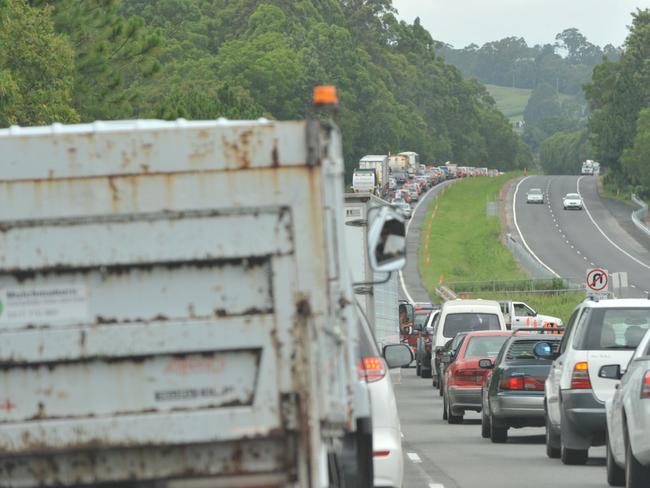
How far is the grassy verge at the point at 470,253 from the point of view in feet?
265

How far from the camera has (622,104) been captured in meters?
158

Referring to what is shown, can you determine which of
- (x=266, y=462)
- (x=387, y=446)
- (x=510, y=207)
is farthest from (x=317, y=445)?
(x=510, y=207)

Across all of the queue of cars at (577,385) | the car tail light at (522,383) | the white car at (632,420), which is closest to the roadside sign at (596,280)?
the queue of cars at (577,385)

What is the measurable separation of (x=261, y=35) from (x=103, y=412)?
188 meters

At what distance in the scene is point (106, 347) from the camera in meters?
8.25

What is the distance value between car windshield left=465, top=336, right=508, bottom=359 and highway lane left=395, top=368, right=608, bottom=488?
1104 millimetres

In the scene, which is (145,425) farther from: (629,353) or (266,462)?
(629,353)

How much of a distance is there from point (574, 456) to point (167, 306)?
444 inches

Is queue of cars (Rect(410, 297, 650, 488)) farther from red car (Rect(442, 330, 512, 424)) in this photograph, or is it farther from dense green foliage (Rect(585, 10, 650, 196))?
dense green foliage (Rect(585, 10, 650, 196))

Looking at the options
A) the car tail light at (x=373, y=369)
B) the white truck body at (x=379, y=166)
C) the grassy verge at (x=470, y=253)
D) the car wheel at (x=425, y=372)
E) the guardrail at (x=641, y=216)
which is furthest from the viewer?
the white truck body at (x=379, y=166)

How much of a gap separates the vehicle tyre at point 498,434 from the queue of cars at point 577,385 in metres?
0.02

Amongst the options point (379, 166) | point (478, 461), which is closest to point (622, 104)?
point (379, 166)

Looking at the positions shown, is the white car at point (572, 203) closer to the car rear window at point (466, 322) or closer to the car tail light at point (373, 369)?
the car rear window at point (466, 322)

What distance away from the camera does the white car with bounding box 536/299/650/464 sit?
17844 mm
